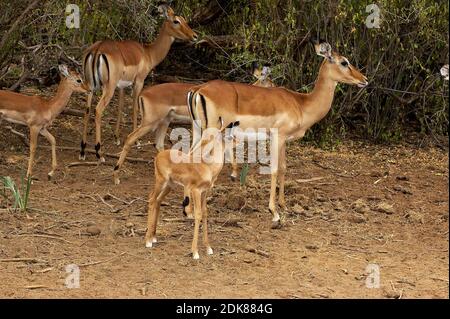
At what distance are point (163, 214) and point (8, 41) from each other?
242 cm

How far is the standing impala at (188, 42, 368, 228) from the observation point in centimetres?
727

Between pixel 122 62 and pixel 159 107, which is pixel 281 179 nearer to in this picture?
pixel 159 107

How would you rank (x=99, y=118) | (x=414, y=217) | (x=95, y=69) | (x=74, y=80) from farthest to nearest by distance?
(x=95, y=69)
(x=99, y=118)
(x=74, y=80)
(x=414, y=217)

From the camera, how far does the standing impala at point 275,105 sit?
7273 mm

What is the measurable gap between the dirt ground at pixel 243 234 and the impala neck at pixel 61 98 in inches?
20.3

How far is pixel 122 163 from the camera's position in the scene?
825cm

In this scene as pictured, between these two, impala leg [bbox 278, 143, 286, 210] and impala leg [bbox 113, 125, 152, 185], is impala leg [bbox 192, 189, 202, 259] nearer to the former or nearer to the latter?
impala leg [bbox 278, 143, 286, 210]

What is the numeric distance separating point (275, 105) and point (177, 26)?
255cm

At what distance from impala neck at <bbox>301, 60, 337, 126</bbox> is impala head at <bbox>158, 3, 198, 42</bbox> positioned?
2.15m

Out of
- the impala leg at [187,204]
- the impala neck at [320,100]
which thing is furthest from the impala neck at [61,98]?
the impala neck at [320,100]

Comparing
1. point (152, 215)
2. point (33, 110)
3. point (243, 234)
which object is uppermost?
point (33, 110)

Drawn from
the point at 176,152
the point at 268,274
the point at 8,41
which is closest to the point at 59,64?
the point at 8,41

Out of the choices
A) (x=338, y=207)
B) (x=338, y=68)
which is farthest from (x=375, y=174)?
(x=338, y=68)

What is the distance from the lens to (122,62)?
912 cm
